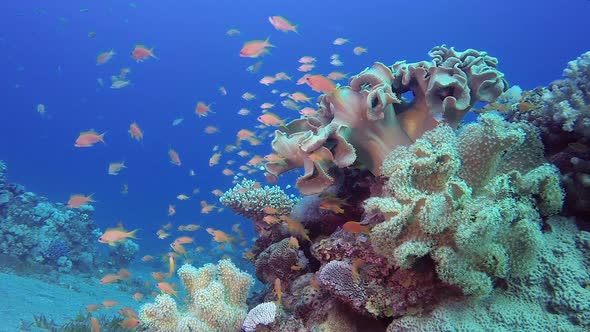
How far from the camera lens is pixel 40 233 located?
46.8 ft

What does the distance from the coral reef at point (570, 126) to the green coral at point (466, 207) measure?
425 millimetres

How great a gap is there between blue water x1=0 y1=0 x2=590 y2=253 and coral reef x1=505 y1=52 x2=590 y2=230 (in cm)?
8380

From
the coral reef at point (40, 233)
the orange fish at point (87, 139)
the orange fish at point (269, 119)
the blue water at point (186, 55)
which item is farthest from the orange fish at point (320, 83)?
the blue water at point (186, 55)

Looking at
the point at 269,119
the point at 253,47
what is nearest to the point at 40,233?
the point at 269,119

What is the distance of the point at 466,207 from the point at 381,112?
1.44 m

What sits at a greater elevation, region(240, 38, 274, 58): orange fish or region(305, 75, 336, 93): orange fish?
region(240, 38, 274, 58): orange fish

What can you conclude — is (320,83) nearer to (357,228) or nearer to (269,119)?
(357,228)

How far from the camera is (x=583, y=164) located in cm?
361

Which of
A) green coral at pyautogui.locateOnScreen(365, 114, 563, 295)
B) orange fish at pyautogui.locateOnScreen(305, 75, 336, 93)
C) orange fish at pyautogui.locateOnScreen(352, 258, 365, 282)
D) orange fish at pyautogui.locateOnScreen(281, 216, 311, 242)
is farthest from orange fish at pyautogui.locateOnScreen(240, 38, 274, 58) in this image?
orange fish at pyautogui.locateOnScreen(352, 258, 365, 282)

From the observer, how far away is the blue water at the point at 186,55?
323 ft

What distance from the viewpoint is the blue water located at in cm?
9856

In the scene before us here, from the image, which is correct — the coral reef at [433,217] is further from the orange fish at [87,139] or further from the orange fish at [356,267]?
the orange fish at [87,139]

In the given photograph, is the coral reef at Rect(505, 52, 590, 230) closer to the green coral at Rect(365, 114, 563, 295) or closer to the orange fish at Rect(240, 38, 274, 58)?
the green coral at Rect(365, 114, 563, 295)

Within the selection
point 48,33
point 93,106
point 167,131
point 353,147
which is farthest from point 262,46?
point 48,33
